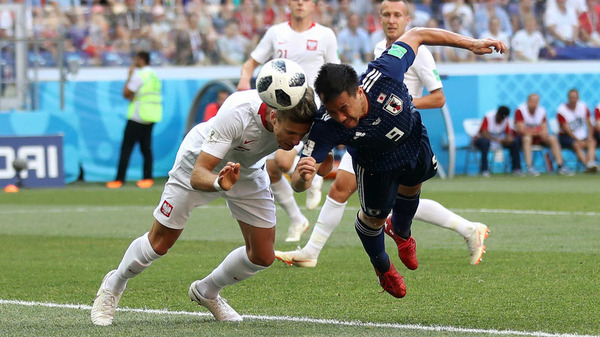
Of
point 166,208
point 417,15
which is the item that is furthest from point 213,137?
point 417,15

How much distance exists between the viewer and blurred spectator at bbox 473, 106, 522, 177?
2088 centimetres

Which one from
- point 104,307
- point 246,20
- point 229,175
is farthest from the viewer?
point 246,20

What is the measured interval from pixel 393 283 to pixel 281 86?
1.79 meters

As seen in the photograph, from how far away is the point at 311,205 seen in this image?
11.3m

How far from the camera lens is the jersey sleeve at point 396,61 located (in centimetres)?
579

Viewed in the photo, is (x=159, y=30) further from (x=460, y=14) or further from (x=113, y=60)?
(x=460, y=14)

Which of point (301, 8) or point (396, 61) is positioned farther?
point (301, 8)

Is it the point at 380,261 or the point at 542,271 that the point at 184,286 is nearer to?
the point at 380,261

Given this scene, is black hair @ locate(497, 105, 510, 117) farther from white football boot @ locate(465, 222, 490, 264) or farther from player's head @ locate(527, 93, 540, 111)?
white football boot @ locate(465, 222, 490, 264)

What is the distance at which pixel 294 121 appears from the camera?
543cm

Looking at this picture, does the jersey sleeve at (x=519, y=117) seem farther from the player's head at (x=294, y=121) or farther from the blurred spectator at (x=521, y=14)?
the player's head at (x=294, y=121)

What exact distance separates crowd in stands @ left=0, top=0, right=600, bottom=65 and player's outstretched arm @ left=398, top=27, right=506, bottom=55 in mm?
15713

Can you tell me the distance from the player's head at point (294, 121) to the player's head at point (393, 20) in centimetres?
303

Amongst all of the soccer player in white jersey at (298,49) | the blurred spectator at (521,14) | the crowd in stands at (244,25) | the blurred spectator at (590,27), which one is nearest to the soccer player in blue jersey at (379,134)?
the soccer player in white jersey at (298,49)
